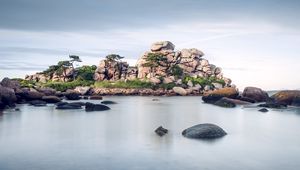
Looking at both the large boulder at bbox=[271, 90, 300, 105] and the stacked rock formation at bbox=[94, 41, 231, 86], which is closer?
the large boulder at bbox=[271, 90, 300, 105]

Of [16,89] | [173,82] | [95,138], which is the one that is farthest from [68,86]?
[95,138]

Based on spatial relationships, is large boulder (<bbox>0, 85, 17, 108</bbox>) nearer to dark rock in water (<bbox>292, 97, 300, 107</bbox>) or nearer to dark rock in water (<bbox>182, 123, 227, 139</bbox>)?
dark rock in water (<bbox>182, 123, 227, 139</bbox>)

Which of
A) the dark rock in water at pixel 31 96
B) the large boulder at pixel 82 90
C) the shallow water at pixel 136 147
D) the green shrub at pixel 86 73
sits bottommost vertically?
the shallow water at pixel 136 147

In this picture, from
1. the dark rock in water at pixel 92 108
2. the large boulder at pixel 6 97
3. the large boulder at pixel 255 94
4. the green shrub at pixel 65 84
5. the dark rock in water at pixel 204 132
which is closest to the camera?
the dark rock in water at pixel 204 132

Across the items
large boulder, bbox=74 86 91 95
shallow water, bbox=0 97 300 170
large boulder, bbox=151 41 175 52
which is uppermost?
large boulder, bbox=151 41 175 52

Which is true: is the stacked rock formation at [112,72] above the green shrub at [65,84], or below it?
above

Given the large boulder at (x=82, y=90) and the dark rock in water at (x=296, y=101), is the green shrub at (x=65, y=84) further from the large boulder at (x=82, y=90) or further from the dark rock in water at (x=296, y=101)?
the dark rock in water at (x=296, y=101)

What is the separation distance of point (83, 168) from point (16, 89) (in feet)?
133

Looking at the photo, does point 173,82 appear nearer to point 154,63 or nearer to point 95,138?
point 154,63

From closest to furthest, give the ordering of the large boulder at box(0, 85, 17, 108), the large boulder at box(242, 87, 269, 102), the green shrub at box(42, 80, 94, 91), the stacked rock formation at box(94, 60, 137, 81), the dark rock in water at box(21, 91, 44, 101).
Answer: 1. the large boulder at box(0, 85, 17, 108)
2. the dark rock in water at box(21, 91, 44, 101)
3. the large boulder at box(242, 87, 269, 102)
4. the green shrub at box(42, 80, 94, 91)
5. the stacked rock formation at box(94, 60, 137, 81)

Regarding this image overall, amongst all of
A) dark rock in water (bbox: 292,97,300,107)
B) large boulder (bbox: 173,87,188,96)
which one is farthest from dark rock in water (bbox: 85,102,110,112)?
large boulder (bbox: 173,87,188,96)

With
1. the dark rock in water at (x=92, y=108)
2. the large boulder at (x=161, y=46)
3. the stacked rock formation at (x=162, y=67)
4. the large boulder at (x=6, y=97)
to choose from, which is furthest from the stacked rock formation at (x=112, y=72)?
the dark rock in water at (x=92, y=108)

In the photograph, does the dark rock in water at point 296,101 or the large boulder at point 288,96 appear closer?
the dark rock in water at point 296,101

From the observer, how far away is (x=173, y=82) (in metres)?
94.1
